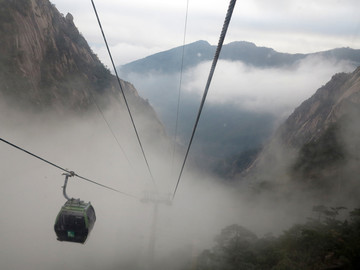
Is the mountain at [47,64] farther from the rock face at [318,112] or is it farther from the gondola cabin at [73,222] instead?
the rock face at [318,112]

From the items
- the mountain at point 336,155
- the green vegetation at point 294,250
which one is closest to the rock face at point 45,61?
the green vegetation at point 294,250

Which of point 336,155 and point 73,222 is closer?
point 73,222

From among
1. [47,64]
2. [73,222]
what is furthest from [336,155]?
[47,64]

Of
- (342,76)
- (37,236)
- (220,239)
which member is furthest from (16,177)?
(342,76)

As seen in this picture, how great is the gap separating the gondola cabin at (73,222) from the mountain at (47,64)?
43922mm

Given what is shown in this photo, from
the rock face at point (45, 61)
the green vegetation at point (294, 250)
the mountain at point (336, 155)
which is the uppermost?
the rock face at point (45, 61)

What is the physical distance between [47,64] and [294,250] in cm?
A: 5572

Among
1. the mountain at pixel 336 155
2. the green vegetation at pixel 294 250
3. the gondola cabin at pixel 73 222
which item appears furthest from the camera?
the mountain at pixel 336 155

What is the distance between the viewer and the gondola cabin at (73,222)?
1245 centimetres

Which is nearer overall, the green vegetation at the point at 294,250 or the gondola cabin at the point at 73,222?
the gondola cabin at the point at 73,222

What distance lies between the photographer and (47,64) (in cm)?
5684

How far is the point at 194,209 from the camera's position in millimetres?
80062

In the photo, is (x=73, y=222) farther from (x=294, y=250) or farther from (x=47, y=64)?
(x=47, y=64)

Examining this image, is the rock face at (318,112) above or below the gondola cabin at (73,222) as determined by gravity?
above
